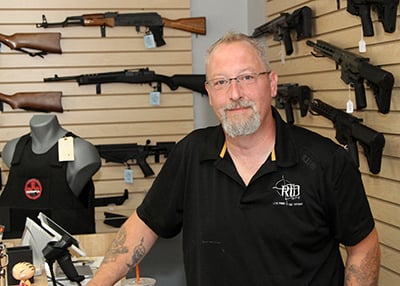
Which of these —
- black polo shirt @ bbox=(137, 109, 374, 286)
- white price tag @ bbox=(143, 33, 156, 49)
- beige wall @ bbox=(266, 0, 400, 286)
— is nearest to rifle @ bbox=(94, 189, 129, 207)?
white price tag @ bbox=(143, 33, 156, 49)

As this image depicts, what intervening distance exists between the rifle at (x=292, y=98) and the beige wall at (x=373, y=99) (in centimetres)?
6

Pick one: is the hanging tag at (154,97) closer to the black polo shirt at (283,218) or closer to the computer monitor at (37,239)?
the computer monitor at (37,239)

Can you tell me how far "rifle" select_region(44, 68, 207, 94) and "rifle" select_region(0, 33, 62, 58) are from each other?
209mm

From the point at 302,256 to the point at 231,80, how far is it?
1.83 ft

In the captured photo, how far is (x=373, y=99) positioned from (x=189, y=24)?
81.3 inches

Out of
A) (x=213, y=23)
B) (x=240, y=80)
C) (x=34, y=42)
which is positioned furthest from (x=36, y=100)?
(x=240, y=80)

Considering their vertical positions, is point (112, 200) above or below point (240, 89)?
below

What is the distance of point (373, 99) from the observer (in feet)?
9.79

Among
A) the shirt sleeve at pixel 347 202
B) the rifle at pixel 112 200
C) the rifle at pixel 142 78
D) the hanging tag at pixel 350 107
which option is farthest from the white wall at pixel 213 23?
the shirt sleeve at pixel 347 202

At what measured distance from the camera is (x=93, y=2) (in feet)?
15.0

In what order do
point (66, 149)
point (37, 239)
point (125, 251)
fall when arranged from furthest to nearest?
1. point (66, 149)
2. point (37, 239)
3. point (125, 251)

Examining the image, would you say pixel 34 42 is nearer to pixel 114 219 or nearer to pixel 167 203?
pixel 114 219

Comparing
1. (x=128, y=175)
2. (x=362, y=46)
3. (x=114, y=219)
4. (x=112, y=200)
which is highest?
(x=362, y=46)

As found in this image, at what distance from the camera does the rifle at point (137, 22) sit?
451cm
